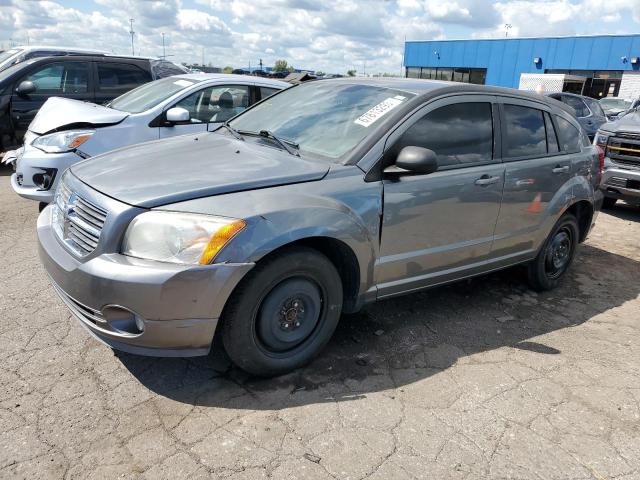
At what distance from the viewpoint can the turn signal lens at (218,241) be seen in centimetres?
257

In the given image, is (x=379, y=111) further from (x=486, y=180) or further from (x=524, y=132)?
(x=524, y=132)

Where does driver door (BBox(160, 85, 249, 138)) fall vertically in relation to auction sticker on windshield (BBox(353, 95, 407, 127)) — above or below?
below

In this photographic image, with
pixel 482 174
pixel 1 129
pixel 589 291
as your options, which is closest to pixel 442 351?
pixel 482 174

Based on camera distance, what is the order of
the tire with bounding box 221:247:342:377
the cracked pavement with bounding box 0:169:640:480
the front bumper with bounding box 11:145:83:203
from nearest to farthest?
the cracked pavement with bounding box 0:169:640:480
the tire with bounding box 221:247:342:377
the front bumper with bounding box 11:145:83:203

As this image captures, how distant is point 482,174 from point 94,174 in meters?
2.61

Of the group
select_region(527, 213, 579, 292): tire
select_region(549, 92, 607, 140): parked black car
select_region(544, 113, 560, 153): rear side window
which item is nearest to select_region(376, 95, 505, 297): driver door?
select_region(544, 113, 560, 153): rear side window

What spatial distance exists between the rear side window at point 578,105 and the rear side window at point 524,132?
34.7ft

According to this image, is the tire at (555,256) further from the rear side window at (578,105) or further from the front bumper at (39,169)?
the rear side window at (578,105)

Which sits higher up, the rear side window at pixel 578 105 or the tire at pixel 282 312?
the rear side window at pixel 578 105

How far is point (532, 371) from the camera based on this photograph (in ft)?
11.1

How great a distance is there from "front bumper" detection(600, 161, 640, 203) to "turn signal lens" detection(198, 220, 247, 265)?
21.3 ft

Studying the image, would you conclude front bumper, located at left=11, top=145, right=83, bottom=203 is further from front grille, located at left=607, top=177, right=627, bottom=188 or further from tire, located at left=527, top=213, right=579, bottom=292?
front grille, located at left=607, top=177, right=627, bottom=188

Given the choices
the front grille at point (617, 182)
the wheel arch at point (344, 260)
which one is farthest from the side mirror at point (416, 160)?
the front grille at point (617, 182)

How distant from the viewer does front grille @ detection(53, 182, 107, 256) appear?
2.74 meters
